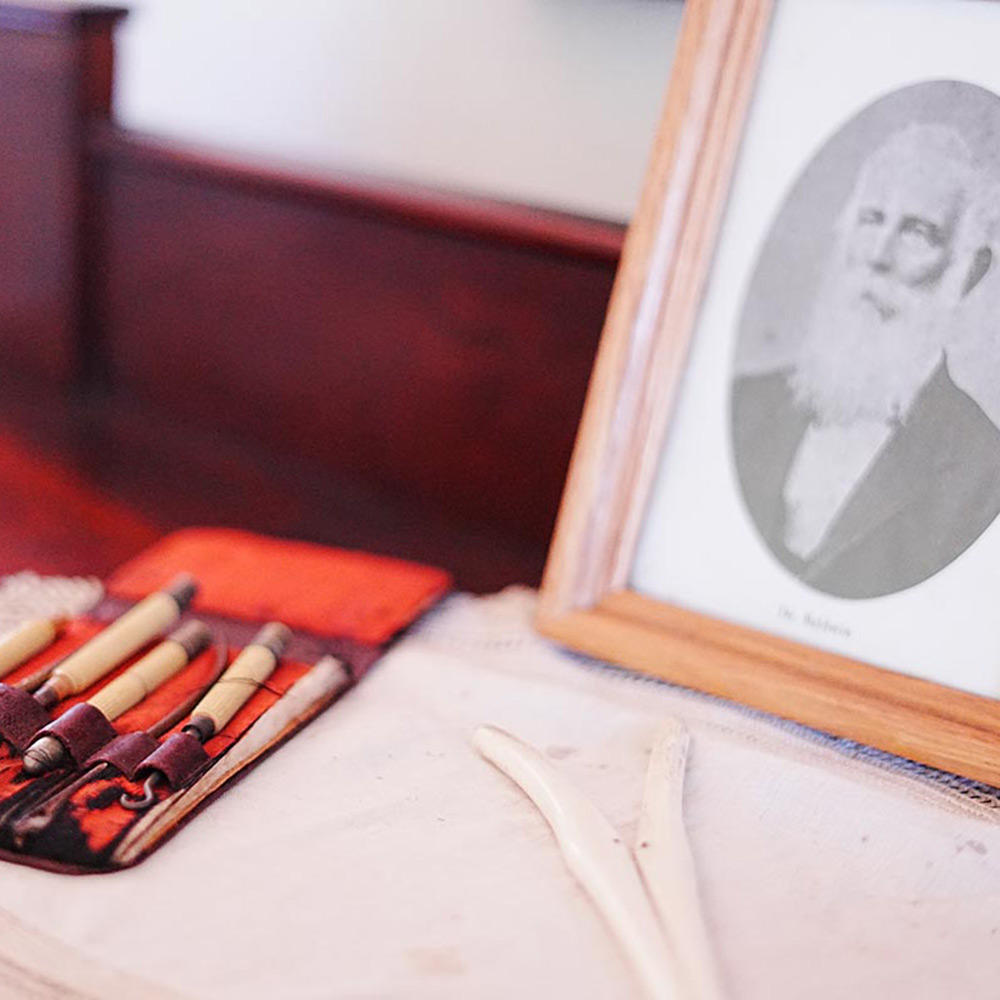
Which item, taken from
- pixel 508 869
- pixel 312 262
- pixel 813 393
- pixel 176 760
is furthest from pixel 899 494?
pixel 312 262

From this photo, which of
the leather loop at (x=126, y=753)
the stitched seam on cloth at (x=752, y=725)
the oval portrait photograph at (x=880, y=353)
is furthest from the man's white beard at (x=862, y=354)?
the leather loop at (x=126, y=753)

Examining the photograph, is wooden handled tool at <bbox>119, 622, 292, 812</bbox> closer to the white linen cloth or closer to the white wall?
the white linen cloth

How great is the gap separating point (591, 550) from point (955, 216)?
0.85 feet

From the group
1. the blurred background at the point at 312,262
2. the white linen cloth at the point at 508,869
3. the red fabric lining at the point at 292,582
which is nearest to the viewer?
the white linen cloth at the point at 508,869

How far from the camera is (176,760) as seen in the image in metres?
0.55

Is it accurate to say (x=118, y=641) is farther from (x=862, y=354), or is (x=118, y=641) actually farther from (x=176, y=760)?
(x=862, y=354)

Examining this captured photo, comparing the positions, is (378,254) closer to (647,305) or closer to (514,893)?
(647,305)

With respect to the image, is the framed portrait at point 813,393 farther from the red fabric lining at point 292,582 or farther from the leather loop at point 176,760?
the leather loop at point 176,760

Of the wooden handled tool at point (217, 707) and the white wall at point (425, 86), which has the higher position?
the white wall at point (425, 86)

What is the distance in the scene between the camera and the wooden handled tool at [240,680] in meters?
0.59

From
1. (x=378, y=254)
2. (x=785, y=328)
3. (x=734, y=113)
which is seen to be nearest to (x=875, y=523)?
(x=785, y=328)

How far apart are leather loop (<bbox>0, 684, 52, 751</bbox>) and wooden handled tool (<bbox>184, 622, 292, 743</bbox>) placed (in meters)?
0.07

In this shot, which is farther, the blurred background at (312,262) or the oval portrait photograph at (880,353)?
the blurred background at (312,262)

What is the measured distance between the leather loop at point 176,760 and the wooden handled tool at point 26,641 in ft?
0.37
